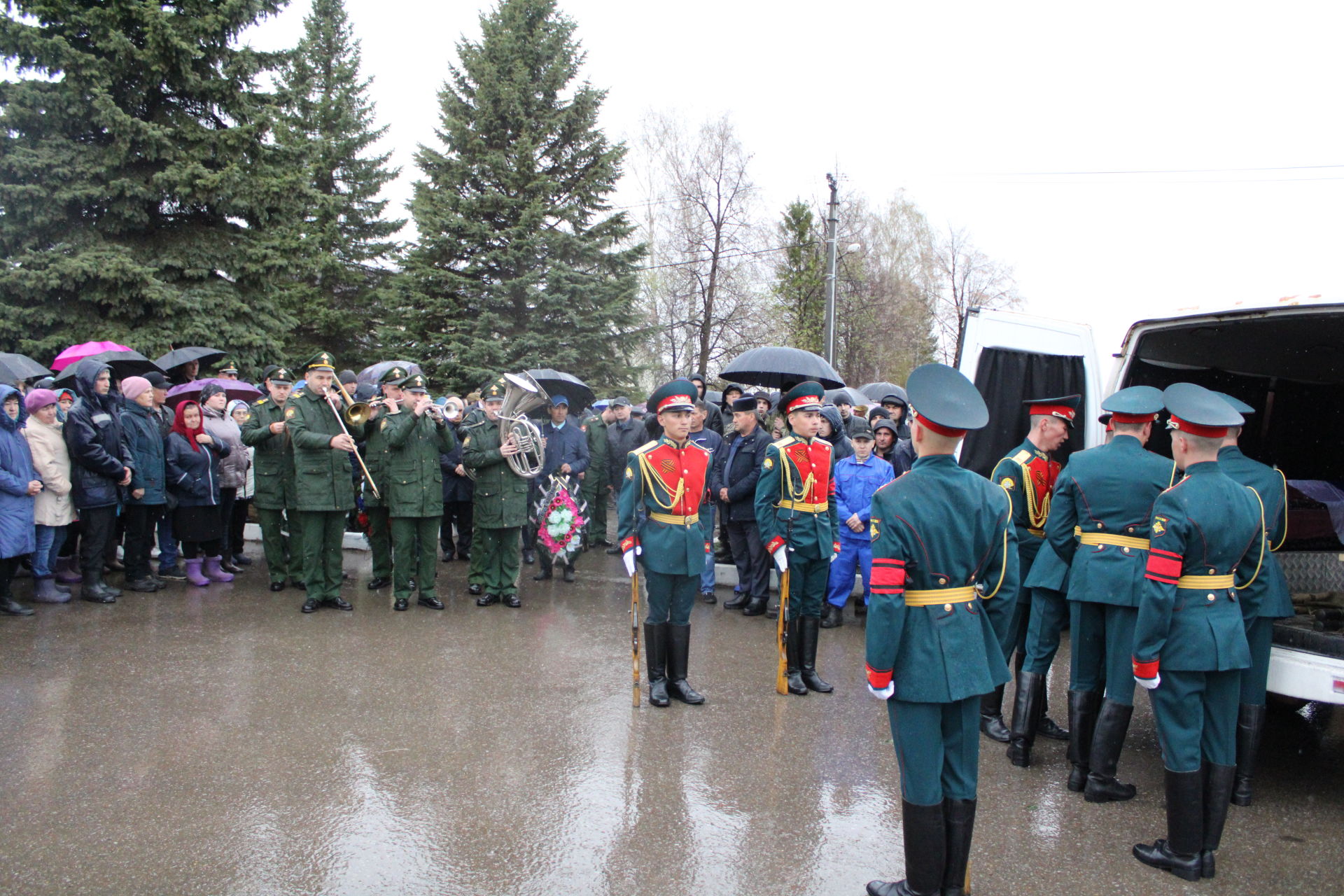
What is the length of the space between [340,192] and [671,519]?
2449 cm

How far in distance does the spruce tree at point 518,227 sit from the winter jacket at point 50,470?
1242 cm

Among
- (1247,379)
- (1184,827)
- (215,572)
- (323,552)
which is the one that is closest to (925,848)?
(1184,827)

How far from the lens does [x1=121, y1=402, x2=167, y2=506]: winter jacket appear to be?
8492mm

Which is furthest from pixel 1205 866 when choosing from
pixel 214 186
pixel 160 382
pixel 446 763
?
pixel 214 186

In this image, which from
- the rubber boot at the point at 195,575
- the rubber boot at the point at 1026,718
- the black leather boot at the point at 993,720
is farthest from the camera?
the rubber boot at the point at 195,575

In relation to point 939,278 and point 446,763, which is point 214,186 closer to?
point 446,763

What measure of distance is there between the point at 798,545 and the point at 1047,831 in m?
2.49

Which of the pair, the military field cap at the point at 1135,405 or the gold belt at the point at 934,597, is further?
the military field cap at the point at 1135,405

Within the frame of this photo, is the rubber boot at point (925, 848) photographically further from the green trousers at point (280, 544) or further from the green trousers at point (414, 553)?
the green trousers at point (280, 544)

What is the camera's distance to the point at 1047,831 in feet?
14.1

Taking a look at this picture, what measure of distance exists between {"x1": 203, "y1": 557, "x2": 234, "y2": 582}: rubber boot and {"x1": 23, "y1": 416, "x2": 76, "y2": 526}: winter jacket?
152 centimetres

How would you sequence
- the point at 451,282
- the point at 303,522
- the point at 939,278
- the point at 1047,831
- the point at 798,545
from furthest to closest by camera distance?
1. the point at 939,278
2. the point at 451,282
3. the point at 303,522
4. the point at 798,545
5. the point at 1047,831

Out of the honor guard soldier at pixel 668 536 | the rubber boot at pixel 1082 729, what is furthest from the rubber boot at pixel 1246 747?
the honor guard soldier at pixel 668 536

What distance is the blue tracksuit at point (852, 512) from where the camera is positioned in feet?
27.4
